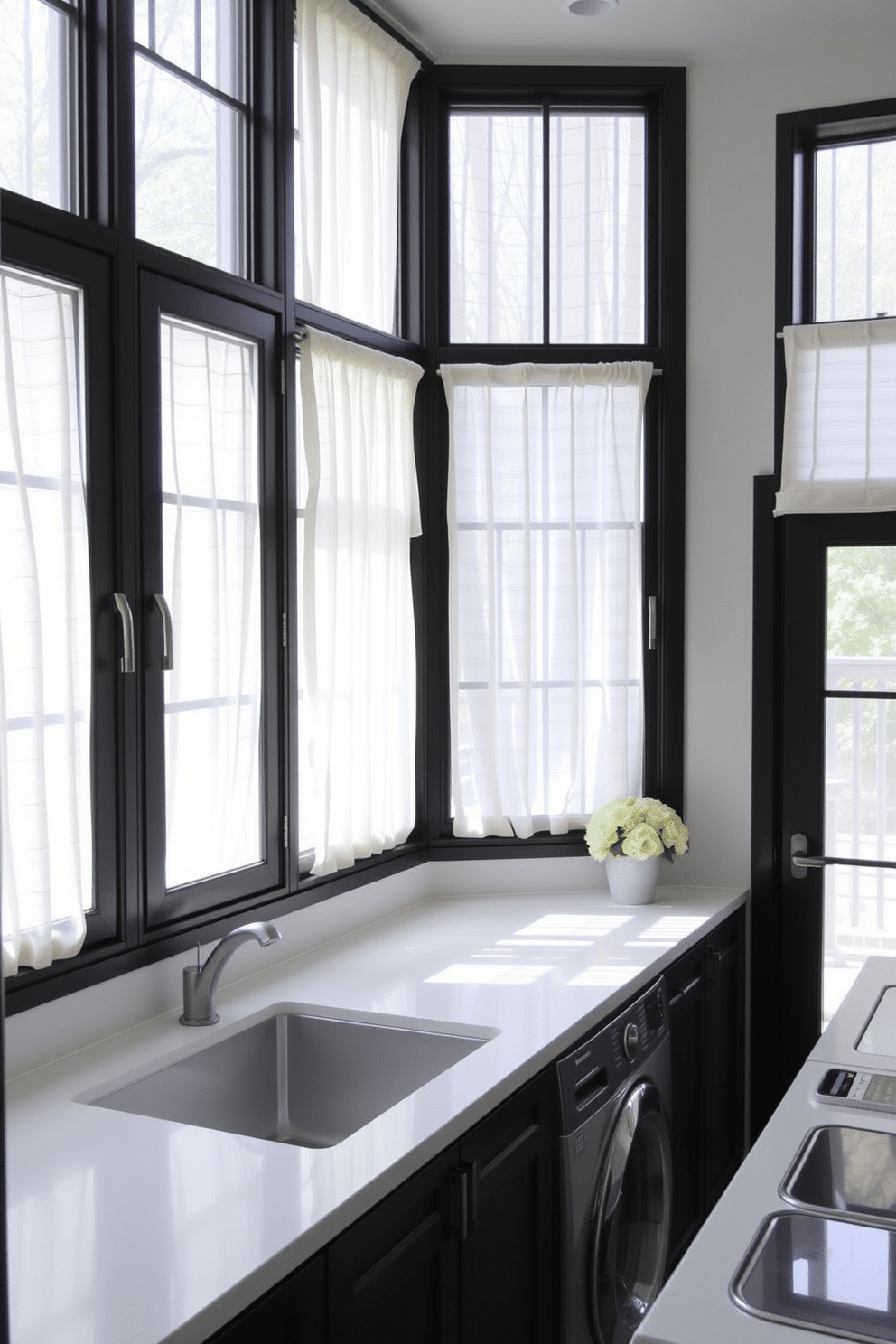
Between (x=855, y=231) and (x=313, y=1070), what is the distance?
107 inches

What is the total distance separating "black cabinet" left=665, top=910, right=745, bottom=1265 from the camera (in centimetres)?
300

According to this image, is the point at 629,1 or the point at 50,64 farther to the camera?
Result: the point at 629,1

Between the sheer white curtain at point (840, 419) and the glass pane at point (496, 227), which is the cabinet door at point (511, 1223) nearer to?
the sheer white curtain at point (840, 419)

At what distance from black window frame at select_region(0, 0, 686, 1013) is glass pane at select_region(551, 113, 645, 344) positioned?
6 centimetres

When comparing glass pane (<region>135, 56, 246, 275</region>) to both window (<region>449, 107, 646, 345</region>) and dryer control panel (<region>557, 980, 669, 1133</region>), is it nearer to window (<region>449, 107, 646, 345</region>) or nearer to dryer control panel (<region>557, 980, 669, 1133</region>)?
window (<region>449, 107, 646, 345</region>)

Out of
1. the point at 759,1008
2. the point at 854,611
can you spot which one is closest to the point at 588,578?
the point at 854,611

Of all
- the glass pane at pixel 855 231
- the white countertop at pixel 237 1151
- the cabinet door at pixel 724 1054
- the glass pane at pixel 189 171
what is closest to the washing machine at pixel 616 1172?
the white countertop at pixel 237 1151

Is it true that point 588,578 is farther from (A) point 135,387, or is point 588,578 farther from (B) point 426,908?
(A) point 135,387

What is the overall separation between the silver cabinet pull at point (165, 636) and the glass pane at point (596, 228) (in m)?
1.70

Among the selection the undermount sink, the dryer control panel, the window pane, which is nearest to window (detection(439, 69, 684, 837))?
the dryer control panel

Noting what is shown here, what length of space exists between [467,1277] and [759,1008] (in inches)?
71.1

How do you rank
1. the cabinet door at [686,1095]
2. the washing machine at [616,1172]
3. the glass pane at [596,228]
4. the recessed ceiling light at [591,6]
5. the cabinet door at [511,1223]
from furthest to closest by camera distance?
the glass pane at [596,228], the recessed ceiling light at [591,6], the cabinet door at [686,1095], the washing machine at [616,1172], the cabinet door at [511,1223]

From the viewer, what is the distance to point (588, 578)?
3.52 metres

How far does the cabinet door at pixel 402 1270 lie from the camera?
1.64 meters
